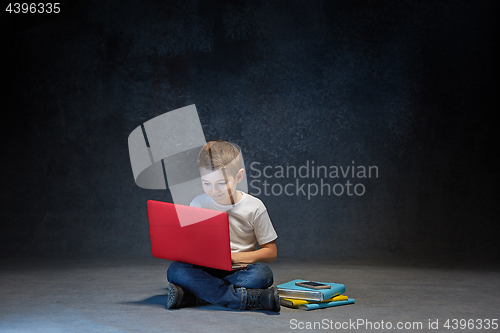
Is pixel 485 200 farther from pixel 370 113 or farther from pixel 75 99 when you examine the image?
pixel 75 99

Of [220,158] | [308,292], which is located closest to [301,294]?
[308,292]

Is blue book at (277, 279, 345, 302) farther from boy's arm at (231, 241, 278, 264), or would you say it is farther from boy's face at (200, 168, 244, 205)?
boy's face at (200, 168, 244, 205)

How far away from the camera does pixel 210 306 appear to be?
6.27 feet

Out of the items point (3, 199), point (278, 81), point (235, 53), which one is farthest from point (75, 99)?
point (278, 81)

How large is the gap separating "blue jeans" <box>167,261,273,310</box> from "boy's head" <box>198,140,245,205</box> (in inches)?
11.1

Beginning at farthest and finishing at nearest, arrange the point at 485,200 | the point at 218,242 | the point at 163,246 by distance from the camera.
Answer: the point at 485,200, the point at 163,246, the point at 218,242

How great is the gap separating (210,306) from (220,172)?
51 cm

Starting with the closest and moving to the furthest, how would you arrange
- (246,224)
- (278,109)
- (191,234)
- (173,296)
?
1. (191,234)
2. (173,296)
3. (246,224)
4. (278,109)

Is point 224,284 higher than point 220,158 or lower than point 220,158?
lower

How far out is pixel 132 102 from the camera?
11.3 ft

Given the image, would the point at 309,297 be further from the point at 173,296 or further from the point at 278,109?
the point at 278,109

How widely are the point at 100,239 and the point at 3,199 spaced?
70 cm

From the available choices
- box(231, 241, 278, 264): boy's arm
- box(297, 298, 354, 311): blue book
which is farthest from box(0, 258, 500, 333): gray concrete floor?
box(231, 241, 278, 264): boy's arm

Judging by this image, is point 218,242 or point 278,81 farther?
point 278,81
